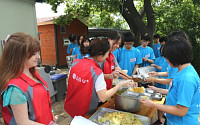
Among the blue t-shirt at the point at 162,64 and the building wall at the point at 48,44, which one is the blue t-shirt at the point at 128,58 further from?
the building wall at the point at 48,44

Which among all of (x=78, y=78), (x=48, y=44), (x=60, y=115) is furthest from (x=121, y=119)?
(x=48, y=44)

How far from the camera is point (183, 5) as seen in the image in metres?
6.36

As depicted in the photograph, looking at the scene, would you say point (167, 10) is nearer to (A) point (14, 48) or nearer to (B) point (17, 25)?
(B) point (17, 25)

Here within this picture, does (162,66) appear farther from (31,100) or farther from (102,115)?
(31,100)

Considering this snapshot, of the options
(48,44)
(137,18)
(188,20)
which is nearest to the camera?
(188,20)

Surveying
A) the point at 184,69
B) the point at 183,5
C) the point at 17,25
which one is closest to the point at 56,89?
the point at 17,25

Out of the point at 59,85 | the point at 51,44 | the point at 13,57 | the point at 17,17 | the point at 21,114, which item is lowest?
Result: the point at 59,85

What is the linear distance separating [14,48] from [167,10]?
7.29 m

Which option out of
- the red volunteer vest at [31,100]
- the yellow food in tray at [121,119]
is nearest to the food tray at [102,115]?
the yellow food in tray at [121,119]

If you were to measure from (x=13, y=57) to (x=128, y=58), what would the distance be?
2633 millimetres

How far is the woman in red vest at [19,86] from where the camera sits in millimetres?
990

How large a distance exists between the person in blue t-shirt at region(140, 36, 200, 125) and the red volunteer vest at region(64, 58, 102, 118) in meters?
0.67

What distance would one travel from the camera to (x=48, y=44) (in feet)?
31.0

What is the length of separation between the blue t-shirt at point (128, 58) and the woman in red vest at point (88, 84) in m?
1.72
